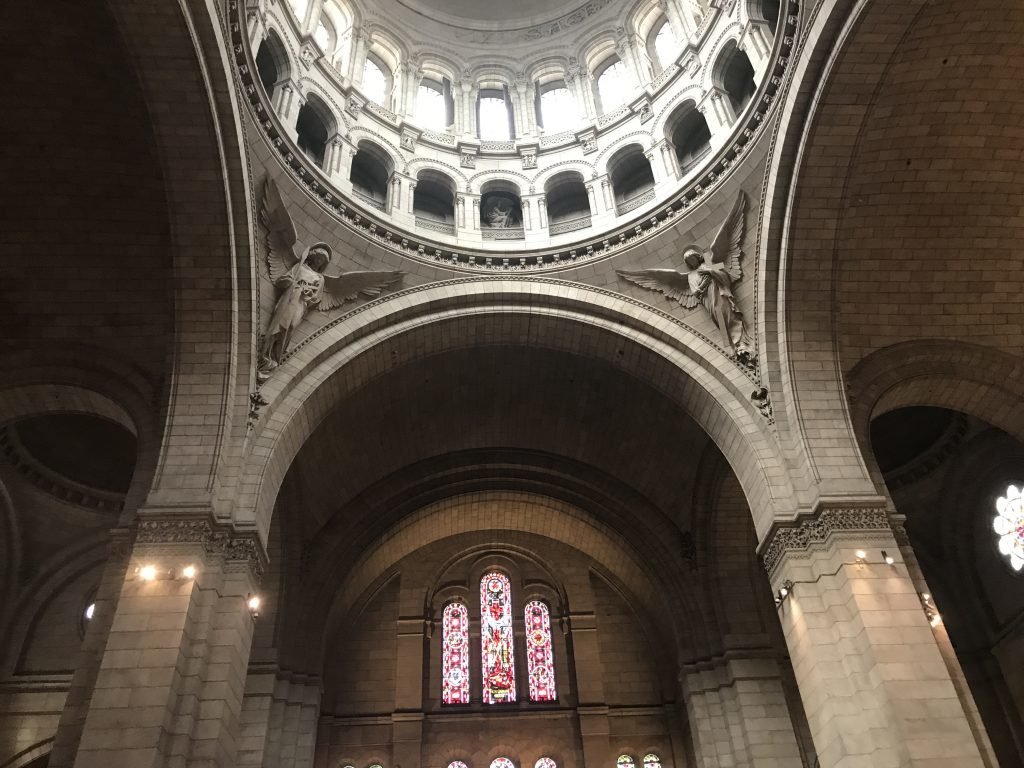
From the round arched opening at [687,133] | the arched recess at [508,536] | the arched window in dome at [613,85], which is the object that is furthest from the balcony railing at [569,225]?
the arched recess at [508,536]

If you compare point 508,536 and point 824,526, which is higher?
point 508,536

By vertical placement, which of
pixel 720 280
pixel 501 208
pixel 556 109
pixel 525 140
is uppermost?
pixel 556 109

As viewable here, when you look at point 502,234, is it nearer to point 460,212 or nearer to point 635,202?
point 460,212

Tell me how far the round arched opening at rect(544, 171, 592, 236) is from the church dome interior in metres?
0.08

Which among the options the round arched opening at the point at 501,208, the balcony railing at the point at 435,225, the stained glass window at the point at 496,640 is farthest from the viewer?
the stained glass window at the point at 496,640

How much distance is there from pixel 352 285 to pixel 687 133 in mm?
8469

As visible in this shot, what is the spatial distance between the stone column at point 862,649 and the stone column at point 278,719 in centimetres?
1036

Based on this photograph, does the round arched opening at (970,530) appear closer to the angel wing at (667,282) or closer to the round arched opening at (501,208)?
the angel wing at (667,282)

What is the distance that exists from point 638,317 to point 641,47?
28.2ft

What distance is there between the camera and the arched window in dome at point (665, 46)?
19564mm

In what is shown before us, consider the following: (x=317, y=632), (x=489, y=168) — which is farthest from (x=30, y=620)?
(x=489, y=168)

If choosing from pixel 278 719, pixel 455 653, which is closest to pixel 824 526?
pixel 278 719

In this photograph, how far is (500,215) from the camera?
61.1 ft

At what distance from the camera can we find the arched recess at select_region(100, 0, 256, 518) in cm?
1157
